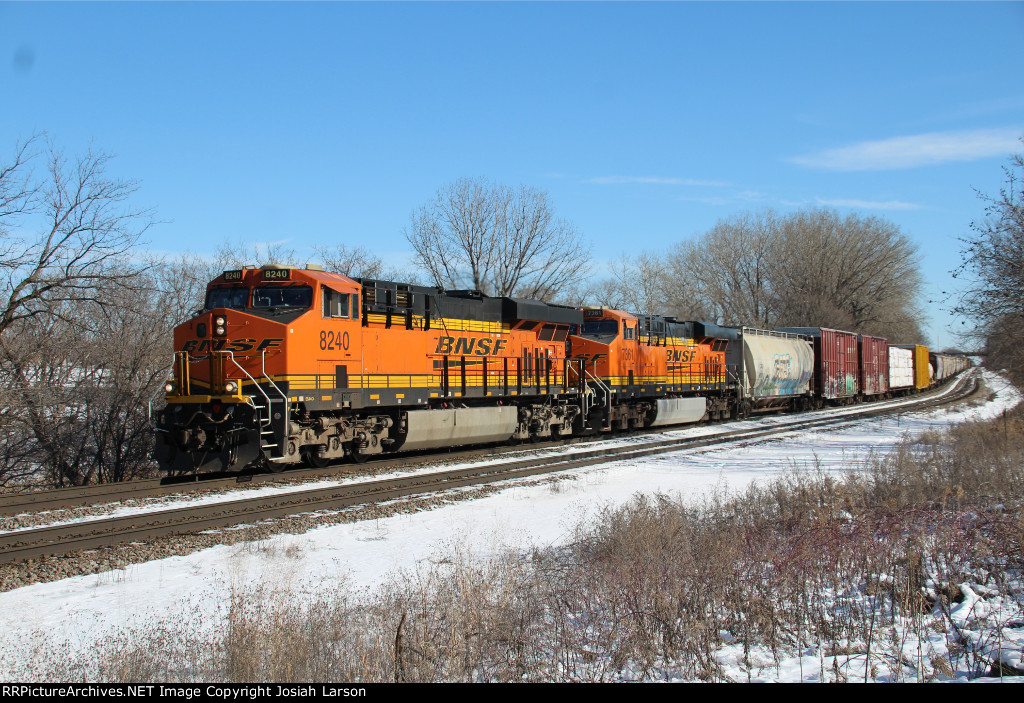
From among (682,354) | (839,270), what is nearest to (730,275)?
(839,270)

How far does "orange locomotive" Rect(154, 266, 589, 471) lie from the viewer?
13.0 m

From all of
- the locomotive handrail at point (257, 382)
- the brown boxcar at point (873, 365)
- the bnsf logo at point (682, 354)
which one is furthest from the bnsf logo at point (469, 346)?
the brown boxcar at point (873, 365)

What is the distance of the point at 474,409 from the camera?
18047 mm

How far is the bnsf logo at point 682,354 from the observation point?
2700 centimetres

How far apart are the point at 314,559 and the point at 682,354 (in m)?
21.4

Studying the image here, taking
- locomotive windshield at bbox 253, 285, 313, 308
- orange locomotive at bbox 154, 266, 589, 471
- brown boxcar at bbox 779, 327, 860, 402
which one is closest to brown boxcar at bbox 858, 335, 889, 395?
brown boxcar at bbox 779, 327, 860, 402

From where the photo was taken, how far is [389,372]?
51.4ft

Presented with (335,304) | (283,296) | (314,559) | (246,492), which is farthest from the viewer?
(335,304)

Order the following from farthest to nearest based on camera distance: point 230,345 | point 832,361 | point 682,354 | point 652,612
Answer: point 832,361, point 682,354, point 230,345, point 652,612

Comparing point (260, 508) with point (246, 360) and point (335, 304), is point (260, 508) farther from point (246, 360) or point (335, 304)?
point (335, 304)

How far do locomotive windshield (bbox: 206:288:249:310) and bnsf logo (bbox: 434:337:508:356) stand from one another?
15.3 feet

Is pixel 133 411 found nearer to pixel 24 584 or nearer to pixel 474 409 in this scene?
pixel 474 409

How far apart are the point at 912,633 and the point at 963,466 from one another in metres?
6.45
